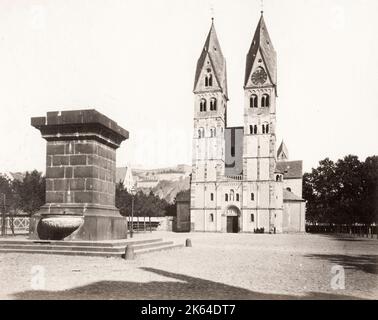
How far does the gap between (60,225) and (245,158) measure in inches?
2268

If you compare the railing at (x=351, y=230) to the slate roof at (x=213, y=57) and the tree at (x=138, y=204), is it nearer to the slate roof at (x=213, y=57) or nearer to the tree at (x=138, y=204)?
the tree at (x=138, y=204)

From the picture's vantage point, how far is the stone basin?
13.4 meters

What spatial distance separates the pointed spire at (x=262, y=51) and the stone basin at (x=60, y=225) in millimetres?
61629

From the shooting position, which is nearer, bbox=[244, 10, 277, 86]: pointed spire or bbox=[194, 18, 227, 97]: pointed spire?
bbox=[244, 10, 277, 86]: pointed spire

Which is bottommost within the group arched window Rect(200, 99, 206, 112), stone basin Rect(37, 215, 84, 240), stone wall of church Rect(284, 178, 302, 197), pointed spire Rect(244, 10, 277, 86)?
stone basin Rect(37, 215, 84, 240)

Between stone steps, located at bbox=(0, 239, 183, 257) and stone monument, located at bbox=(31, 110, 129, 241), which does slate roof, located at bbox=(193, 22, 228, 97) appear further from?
Answer: stone steps, located at bbox=(0, 239, 183, 257)

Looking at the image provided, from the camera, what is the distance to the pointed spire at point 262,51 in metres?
71.4

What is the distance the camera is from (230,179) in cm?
7056

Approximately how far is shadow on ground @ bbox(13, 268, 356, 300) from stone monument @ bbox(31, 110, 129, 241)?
5.76 m

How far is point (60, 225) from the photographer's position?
13.5 metres

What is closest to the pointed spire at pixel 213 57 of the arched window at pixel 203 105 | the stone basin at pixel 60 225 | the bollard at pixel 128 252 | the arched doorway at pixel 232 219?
the arched window at pixel 203 105

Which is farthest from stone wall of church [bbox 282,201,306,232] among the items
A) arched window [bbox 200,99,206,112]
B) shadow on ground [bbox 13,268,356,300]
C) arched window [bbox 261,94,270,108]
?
shadow on ground [bbox 13,268,356,300]

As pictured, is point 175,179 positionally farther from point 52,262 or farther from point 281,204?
point 52,262
